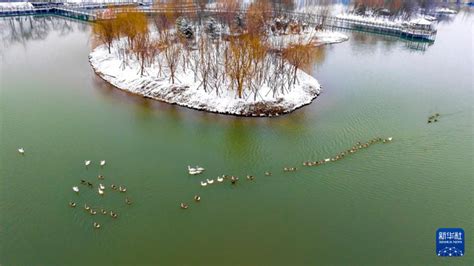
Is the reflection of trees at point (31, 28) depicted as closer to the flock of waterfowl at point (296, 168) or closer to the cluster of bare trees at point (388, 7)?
the flock of waterfowl at point (296, 168)

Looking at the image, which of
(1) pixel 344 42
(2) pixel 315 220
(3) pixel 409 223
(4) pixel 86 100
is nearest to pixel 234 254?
(2) pixel 315 220

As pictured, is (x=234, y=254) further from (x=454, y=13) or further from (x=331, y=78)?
(x=454, y=13)

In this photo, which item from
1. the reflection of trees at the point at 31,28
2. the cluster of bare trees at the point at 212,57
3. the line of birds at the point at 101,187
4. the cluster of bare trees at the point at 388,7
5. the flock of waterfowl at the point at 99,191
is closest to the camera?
the flock of waterfowl at the point at 99,191

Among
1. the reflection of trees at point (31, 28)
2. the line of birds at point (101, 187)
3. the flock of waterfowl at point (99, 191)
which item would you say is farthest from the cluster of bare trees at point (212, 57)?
the reflection of trees at point (31, 28)

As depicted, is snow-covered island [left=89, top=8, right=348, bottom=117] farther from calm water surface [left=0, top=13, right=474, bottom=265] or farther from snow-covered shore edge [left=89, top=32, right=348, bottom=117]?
calm water surface [left=0, top=13, right=474, bottom=265]

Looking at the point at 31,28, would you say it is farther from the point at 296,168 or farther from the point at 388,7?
the point at 388,7

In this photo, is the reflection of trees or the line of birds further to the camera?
the reflection of trees

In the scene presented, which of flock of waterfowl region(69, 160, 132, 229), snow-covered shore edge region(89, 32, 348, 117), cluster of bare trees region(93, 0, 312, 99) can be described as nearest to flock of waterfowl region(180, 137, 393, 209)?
flock of waterfowl region(69, 160, 132, 229)
